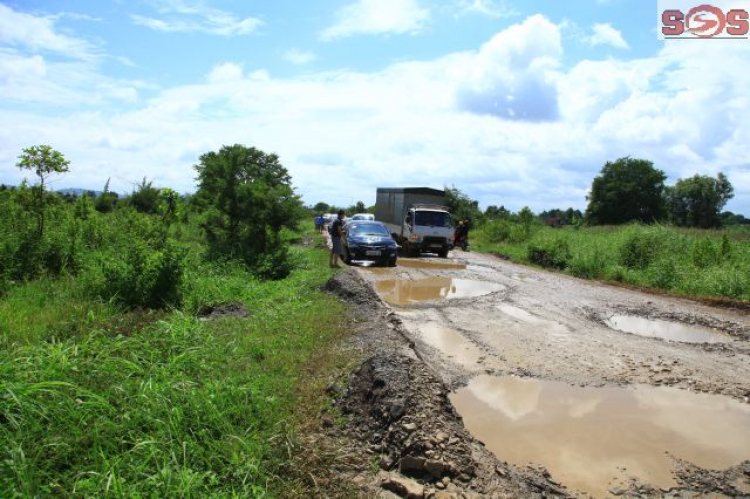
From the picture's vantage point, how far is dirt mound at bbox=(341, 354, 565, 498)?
11.9 feet

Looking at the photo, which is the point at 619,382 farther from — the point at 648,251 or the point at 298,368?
the point at 648,251

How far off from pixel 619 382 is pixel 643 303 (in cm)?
669

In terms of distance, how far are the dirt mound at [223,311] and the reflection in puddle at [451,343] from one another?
3191mm

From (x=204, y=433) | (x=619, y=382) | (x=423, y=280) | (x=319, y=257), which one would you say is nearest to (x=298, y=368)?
(x=204, y=433)

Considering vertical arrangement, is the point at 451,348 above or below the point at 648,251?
below

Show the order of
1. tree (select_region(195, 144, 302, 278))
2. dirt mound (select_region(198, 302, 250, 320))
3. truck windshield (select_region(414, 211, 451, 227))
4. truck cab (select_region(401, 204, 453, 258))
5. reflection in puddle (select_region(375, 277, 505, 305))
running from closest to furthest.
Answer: dirt mound (select_region(198, 302, 250, 320)), reflection in puddle (select_region(375, 277, 505, 305)), tree (select_region(195, 144, 302, 278)), truck cab (select_region(401, 204, 453, 258)), truck windshield (select_region(414, 211, 451, 227))

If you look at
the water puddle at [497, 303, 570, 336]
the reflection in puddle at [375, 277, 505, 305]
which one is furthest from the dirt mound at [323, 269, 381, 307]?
the water puddle at [497, 303, 570, 336]

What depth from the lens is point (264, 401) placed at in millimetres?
4504

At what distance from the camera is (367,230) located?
17.8m

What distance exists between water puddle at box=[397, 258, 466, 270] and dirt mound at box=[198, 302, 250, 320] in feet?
28.4

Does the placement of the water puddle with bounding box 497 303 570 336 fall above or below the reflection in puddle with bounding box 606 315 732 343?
above

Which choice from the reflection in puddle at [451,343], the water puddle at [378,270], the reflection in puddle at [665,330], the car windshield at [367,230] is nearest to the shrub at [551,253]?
the car windshield at [367,230]

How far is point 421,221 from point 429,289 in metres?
8.57

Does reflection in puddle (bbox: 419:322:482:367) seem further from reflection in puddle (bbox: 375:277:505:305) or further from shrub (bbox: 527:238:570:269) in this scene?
shrub (bbox: 527:238:570:269)
